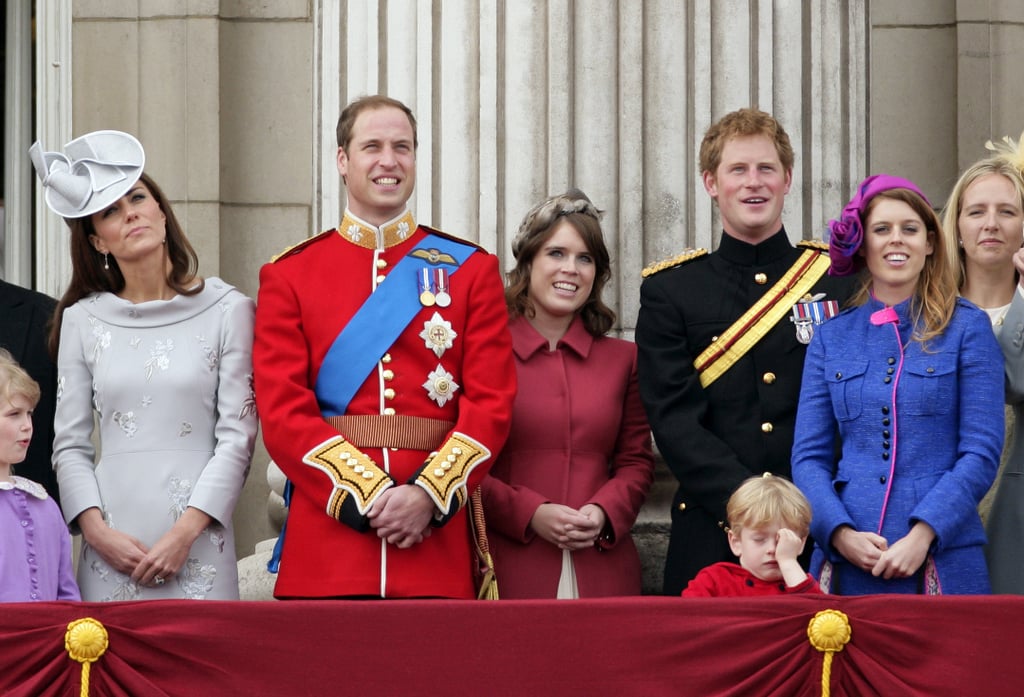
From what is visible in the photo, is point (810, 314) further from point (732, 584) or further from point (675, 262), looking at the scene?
point (732, 584)

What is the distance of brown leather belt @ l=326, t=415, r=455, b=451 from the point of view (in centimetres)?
466

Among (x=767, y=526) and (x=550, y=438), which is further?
(x=550, y=438)

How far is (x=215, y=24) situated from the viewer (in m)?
6.91

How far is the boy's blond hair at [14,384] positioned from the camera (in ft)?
15.0

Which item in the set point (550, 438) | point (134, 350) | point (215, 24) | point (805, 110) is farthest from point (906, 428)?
point (215, 24)

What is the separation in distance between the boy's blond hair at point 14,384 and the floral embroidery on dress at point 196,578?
0.56 metres

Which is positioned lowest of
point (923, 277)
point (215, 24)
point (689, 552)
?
point (689, 552)

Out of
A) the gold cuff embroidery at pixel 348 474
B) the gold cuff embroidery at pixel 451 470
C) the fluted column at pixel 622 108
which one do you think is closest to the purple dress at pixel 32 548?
the gold cuff embroidery at pixel 348 474

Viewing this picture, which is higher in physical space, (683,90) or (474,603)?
(683,90)

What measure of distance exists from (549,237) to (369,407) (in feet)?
2.82

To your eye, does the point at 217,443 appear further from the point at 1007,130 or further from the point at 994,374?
the point at 1007,130

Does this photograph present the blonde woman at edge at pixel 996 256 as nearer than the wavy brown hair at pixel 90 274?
Yes

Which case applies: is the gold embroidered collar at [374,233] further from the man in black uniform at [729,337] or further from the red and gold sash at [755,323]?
the red and gold sash at [755,323]

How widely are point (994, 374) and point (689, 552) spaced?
936 millimetres
